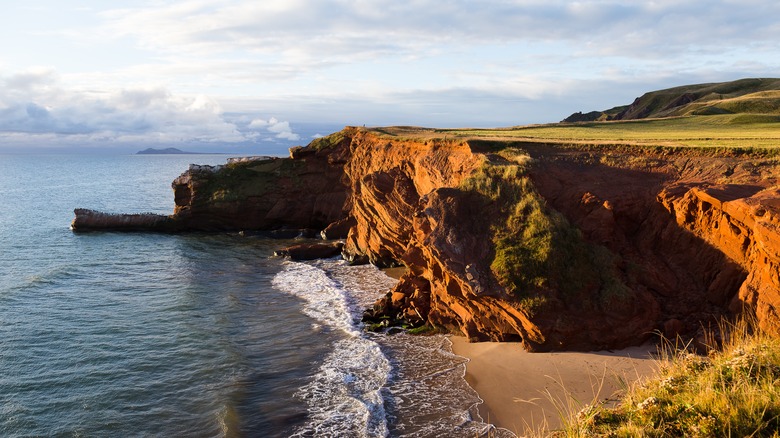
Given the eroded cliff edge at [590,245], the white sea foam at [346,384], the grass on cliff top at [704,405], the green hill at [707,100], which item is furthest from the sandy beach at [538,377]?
the green hill at [707,100]

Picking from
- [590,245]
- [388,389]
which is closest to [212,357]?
[388,389]

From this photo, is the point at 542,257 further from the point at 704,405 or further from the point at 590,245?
the point at 704,405

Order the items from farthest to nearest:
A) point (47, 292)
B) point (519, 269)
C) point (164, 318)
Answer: point (47, 292) < point (164, 318) < point (519, 269)

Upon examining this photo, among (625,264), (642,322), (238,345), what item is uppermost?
(625,264)

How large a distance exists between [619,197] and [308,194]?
31199mm

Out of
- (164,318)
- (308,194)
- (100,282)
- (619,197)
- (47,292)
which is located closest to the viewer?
(619,197)

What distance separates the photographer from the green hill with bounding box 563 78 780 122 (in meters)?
54.2

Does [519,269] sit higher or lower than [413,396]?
higher

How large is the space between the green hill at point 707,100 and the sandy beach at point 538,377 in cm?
4281

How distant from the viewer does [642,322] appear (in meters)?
17.0

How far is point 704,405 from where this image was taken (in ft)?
22.2

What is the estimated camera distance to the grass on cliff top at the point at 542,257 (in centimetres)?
1736

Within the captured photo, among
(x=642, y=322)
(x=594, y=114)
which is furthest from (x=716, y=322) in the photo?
(x=594, y=114)

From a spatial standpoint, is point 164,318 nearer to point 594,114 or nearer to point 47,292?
point 47,292
